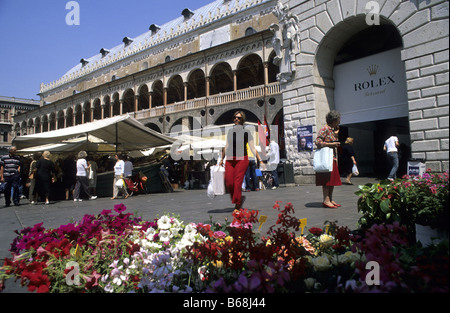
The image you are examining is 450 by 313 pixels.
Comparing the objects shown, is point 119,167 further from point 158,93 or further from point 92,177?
point 158,93

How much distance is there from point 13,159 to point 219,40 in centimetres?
2591

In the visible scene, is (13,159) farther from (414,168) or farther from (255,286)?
(414,168)

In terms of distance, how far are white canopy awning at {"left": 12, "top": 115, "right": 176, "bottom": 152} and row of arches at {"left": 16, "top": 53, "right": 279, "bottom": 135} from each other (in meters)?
13.1

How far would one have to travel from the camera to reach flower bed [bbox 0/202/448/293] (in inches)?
53.6

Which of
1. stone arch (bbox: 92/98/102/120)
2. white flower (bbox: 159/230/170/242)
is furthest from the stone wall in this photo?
stone arch (bbox: 92/98/102/120)

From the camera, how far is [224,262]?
173 centimetres

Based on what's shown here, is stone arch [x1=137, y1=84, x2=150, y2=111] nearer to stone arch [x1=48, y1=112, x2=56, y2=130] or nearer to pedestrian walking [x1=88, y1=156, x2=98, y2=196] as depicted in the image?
stone arch [x1=48, y1=112, x2=56, y2=130]

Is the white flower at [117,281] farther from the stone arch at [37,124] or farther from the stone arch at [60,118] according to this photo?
the stone arch at [37,124]

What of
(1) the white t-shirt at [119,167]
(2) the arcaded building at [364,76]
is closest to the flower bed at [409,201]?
(2) the arcaded building at [364,76]

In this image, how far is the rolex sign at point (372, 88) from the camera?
9703 millimetres

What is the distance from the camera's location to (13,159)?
29.6 ft

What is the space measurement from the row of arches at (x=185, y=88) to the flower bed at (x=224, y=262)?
71.3ft

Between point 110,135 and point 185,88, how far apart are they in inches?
640
